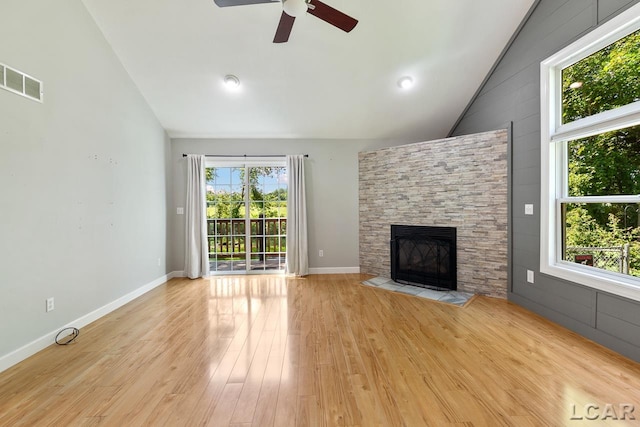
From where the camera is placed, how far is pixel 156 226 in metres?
4.23

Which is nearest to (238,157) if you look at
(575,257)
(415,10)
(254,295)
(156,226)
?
(156,226)

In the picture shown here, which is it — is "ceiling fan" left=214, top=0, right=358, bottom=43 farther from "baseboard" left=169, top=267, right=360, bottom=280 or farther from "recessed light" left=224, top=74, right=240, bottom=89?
"baseboard" left=169, top=267, right=360, bottom=280

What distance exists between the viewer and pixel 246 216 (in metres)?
4.92

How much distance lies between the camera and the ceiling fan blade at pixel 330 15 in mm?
2107

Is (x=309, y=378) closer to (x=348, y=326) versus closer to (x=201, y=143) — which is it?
(x=348, y=326)

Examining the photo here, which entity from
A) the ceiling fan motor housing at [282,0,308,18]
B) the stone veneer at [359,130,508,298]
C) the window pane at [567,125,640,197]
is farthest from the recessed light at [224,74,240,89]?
the window pane at [567,125,640,197]

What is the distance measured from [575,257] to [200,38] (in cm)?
483

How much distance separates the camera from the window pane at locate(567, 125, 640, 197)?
2.21 m

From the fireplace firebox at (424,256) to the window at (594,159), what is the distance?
113 centimetres

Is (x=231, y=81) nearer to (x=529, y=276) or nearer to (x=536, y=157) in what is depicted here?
(x=536, y=157)

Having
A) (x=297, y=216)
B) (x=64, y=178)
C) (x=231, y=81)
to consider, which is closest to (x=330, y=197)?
(x=297, y=216)

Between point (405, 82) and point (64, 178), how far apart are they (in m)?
4.23

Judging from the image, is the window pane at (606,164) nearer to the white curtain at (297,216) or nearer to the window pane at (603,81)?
the window pane at (603,81)

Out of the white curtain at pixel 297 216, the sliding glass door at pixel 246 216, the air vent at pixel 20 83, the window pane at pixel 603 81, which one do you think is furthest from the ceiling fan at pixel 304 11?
the sliding glass door at pixel 246 216
